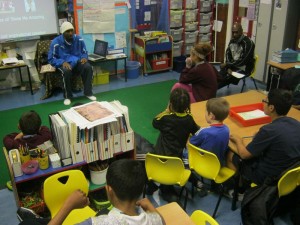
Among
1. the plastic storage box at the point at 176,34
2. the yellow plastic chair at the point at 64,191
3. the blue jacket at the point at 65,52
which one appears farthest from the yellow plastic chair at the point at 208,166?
the plastic storage box at the point at 176,34

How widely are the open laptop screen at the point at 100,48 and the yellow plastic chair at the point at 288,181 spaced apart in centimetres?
413

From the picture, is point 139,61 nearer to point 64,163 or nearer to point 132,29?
point 132,29

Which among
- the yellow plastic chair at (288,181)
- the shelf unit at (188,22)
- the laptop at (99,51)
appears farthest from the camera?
the shelf unit at (188,22)

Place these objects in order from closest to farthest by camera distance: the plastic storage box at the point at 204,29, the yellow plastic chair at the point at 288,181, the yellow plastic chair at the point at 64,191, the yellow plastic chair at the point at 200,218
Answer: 1. the yellow plastic chair at the point at 200,218
2. the yellow plastic chair at the point at 64,191
3. the yellow plastic chair at the point at 288,181
4. the plastic storage box at the point at 204,29

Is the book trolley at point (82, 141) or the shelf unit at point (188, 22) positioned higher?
the shelf unit at point (188, 22)

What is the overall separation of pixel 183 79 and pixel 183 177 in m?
1.64

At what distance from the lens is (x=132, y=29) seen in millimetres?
6465

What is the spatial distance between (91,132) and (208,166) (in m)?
0.96

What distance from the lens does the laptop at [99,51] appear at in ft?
19.2

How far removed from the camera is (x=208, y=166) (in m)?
2.70

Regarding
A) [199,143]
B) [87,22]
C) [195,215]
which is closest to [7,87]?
[87,22]

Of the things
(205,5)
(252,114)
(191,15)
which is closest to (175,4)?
(191,15)

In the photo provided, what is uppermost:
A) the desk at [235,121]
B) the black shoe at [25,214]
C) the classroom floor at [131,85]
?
the desk at [235,121]

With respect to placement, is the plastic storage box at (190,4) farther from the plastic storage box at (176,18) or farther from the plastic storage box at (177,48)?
the plastic storage box at (177,48)
